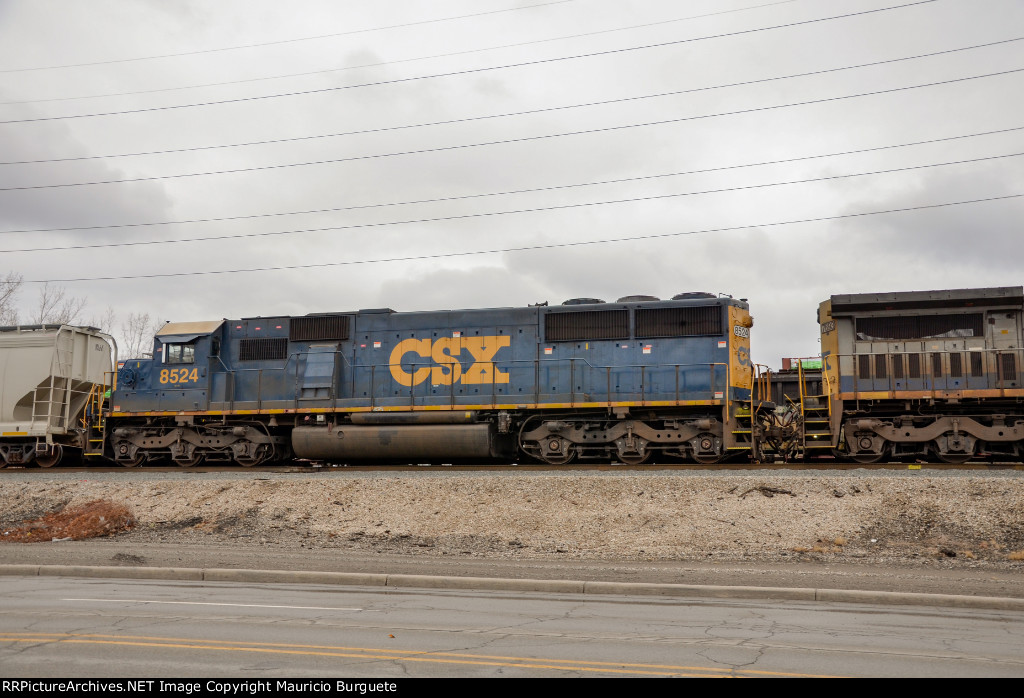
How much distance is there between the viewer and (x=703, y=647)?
21.3 ft

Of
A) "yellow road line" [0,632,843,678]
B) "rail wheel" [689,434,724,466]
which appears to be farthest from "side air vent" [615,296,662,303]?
"yellow road line" [0,632,843,678]

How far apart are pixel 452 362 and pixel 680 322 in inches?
217

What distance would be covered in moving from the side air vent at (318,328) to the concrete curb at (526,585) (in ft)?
34.1

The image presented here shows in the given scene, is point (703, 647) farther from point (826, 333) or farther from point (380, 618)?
point (826, 333)

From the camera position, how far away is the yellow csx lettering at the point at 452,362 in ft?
64.8

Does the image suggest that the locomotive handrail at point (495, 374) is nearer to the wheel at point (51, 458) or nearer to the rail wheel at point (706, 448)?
the rail wheel at point (706, 448)

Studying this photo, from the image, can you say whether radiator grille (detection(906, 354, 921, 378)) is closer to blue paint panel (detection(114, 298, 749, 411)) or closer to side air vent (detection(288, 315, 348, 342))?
blue paint panel (detection(114, 298, 749, 411))

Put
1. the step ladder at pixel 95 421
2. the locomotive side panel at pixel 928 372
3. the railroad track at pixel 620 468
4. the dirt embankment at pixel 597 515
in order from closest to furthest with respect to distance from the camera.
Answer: the dirt embankment at pixel 597 515
the railroad track at pixel 620 468
the locomotive side panel at pixel 928 372
the step ladder at pixel 95 421

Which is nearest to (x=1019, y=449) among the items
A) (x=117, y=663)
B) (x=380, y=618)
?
(x=380, y=618)

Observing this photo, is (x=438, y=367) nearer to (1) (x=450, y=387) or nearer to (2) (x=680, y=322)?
(1) (x=450, y=387)

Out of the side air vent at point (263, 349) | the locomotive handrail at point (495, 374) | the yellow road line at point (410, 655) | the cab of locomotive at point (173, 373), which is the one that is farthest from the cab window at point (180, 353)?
the yellow road line at point (410, 655)

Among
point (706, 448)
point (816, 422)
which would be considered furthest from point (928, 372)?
point (706, 448)

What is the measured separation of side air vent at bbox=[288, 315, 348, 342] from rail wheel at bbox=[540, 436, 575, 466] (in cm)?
596
